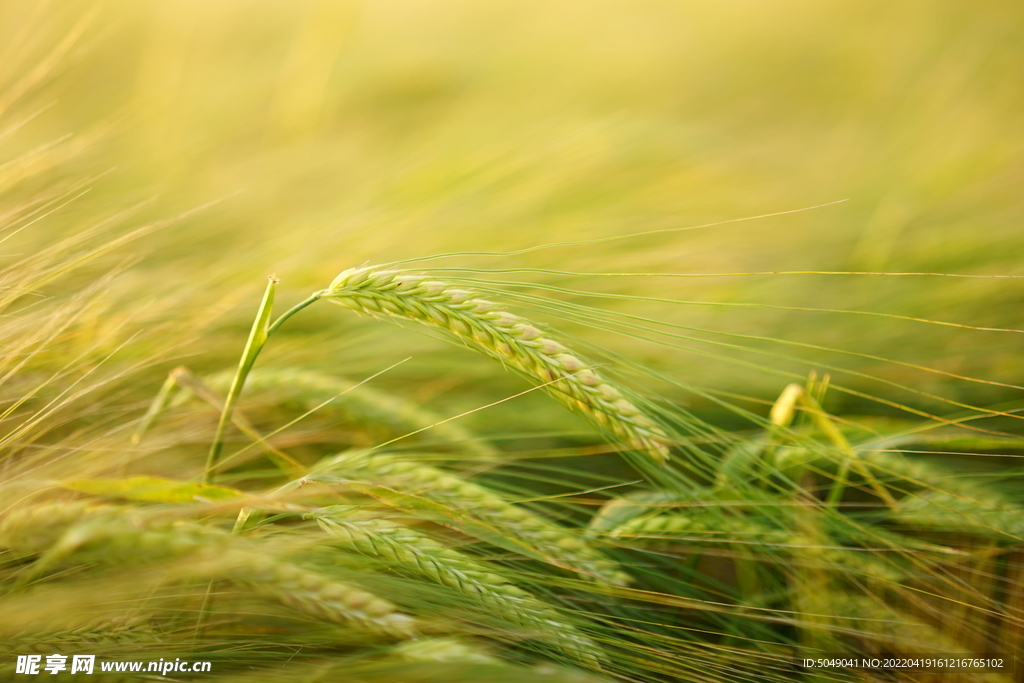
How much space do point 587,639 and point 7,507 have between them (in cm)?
44

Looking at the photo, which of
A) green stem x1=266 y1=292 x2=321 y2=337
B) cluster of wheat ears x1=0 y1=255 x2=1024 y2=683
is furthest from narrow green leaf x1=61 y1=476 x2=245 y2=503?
green stem x1=266 y1=292 x2=321 y2=337

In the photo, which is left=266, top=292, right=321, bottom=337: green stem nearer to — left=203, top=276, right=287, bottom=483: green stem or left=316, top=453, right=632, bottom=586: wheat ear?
left=203, top=276, right=287, bottom=483: green stem

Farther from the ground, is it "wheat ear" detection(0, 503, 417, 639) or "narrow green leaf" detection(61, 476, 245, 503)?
"narrow green leaf" detection(61, 476, 245, 503)

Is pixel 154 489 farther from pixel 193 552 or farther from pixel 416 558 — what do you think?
pixel 416 558

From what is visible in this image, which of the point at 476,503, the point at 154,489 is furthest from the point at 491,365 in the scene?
the point at 154,489

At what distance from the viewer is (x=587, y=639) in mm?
420

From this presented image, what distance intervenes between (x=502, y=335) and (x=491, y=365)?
1.09ft

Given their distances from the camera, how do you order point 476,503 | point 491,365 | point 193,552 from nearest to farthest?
point 193,552 → point 476,503 → point 491,365

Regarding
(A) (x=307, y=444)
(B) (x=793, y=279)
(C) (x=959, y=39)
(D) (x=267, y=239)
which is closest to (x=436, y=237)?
(D) (x=267, y=239)

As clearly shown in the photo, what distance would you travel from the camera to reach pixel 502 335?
0.42 metres

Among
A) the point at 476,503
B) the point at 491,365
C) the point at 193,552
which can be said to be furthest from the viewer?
the point at 491,365

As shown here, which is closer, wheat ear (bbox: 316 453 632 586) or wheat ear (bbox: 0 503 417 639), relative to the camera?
wheat ear (bbox: 0 503 417 639)
